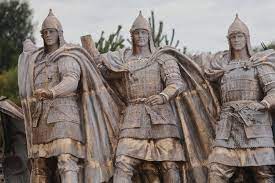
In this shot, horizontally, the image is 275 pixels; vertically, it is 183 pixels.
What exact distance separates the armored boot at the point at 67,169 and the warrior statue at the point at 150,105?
21.5 inches

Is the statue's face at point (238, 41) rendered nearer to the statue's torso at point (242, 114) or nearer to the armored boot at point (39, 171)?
the statue's torso at point (242, 114)

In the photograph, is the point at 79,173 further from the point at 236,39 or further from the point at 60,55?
the point at 236,39

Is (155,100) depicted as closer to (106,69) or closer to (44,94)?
(106,69)

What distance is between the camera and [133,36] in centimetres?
1070

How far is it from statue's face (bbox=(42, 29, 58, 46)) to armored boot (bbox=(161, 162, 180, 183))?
87.3 inches

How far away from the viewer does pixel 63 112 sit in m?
10.4

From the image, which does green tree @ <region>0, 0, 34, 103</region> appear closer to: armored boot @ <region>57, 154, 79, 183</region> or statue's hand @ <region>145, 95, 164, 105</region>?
armored boot @ <region>57, 154, 79, 183</region>

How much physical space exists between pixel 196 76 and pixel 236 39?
2.81 ft

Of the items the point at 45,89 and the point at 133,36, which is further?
the point at 133,36

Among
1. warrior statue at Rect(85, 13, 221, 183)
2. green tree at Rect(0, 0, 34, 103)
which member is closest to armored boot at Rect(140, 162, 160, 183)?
warrior statue at Rect(85, 13, 221, 183)

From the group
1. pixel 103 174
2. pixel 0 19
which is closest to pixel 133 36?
pixel 103 174

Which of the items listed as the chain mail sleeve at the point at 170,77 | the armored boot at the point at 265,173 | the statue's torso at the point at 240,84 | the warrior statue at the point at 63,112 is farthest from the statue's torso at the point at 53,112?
the armored boot at the point at 265,173

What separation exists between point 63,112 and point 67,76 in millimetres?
477

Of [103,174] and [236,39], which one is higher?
[236,39]
